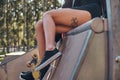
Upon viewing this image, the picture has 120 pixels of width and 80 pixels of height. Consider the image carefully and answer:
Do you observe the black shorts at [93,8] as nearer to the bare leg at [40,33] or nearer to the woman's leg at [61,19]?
A: the woman's leg at [61,19]

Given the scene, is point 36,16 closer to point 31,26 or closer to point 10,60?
point 31,26

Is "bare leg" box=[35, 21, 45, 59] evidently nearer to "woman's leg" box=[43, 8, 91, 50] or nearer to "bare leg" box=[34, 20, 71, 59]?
"bare leg" box=[34, 20, 71, 59]

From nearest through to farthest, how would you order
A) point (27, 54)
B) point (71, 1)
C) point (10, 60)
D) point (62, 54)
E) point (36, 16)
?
point (62, 54), point (71, 1), point (27, 54), point (10, 60), point (36, 16)

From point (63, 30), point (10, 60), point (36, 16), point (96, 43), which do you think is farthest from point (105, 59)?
point (36, 16)

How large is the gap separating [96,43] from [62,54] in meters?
0.72

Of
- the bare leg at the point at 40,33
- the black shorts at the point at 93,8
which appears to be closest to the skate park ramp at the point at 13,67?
the bare leg at the point at 40,33

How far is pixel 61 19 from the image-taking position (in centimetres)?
210

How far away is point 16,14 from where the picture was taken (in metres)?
34.1

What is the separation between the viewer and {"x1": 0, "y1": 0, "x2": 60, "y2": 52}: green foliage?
33.9 m

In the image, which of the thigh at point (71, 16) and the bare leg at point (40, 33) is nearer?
the thigh at point (71, 16)

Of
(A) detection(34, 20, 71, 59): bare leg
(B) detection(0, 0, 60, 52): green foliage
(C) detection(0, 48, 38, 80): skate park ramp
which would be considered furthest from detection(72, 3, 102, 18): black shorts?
(B) detection(0, 0, 60, 52): green foliage

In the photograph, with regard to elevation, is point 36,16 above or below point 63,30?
below

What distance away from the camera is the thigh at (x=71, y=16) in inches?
78.2

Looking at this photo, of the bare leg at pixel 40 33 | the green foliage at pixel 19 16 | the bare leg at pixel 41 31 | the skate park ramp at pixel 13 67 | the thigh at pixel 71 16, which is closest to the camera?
the thigh at pixel 71 16
